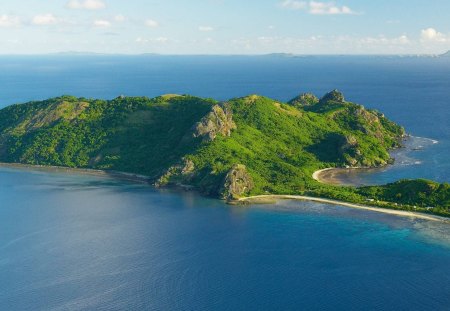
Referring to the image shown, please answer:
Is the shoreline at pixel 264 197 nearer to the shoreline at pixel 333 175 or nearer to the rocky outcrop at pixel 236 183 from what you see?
the shoreline at pixel 333 175

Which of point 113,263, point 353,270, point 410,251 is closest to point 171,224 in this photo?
point 113,263

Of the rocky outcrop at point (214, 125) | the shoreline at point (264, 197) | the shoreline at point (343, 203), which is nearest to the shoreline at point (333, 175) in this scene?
the shoreline at point (264, 197)

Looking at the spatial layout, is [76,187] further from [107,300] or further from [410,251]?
[410,251]

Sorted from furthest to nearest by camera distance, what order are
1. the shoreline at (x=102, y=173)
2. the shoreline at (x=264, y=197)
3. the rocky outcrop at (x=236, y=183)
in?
the shoreline at (x=102, y=173), the rocky outcrop at (x=236, y=183), the shoreline at (x=264, y=197)

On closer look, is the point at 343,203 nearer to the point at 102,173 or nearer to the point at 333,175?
the point at 333,175

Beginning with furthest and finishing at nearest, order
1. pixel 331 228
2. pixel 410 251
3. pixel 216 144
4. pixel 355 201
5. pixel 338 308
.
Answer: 1. pixel 216 144
2. pixel 355 201
3. pixel 331 228
4. pixel 410 251
5. pixel 338 308

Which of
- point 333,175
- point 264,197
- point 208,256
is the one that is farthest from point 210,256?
point 333,175
